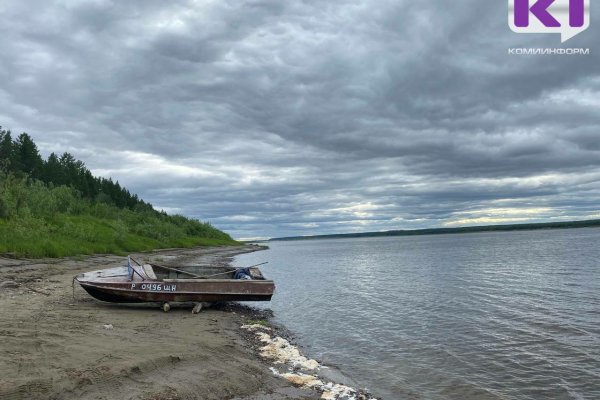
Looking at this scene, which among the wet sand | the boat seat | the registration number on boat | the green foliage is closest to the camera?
the wet sand

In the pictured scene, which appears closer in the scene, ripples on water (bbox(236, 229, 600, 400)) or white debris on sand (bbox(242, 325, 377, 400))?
white debris on sand (bbox(242, 325, 377, 400))

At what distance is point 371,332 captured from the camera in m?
17.0

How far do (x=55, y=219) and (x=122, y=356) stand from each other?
41584mm

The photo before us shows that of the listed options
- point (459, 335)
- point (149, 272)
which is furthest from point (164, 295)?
point (459, 335)

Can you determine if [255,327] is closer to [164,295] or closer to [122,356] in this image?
[164,295]

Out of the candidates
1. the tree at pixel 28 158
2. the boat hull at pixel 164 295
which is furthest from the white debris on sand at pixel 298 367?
the tree at pixel 28 158

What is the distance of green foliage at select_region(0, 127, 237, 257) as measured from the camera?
109ft

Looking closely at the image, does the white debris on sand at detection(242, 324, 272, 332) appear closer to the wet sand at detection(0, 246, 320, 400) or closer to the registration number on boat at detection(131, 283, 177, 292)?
the wet sand at detection(0, 246, 320, 400)

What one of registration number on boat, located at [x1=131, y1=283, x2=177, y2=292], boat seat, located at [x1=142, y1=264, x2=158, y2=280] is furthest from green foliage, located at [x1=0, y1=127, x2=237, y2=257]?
registration number on boat, located at [x1=131, y1=283, x2=177, y2=292]

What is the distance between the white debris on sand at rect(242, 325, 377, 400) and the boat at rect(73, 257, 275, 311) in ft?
13.2

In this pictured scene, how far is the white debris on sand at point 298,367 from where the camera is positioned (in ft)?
31.4

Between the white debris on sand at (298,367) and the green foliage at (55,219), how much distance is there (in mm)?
23687

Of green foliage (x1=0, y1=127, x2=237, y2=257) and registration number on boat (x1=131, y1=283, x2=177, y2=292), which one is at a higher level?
green foliage (x1=0, y1=127, x2=237, y2=257)

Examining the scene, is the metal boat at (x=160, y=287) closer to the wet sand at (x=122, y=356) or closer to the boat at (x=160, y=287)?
the boat at (x=160, y=287)
